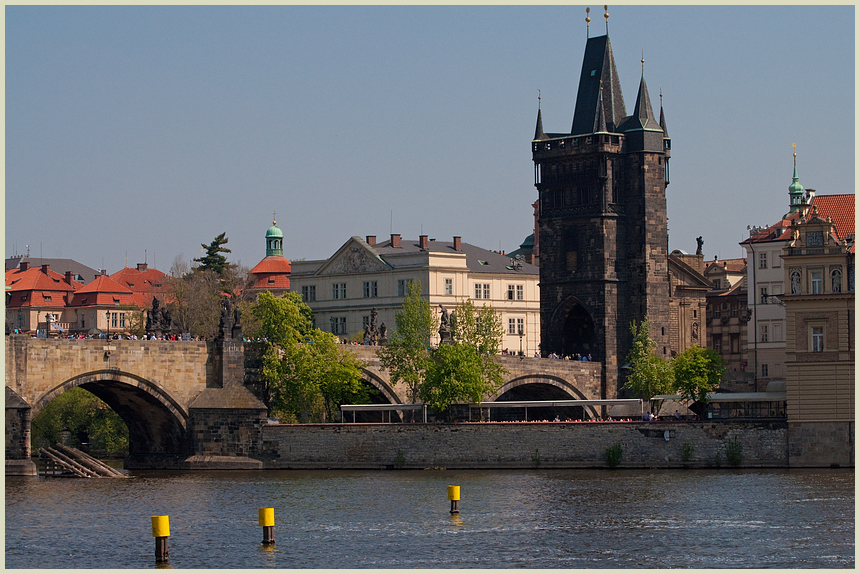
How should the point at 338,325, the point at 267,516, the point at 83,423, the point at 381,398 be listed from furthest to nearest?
1. the point at 338,325
2. the point at 83,423
3. the point at 381,398
4. the point at 267,516

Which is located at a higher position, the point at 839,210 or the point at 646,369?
the point at 839,210

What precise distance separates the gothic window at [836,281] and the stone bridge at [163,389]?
25.7m

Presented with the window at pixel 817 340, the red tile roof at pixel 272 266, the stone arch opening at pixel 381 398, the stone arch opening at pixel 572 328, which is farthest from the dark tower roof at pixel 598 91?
the red tile roof at pixel 272 266

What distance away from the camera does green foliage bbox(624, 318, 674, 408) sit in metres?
98.5

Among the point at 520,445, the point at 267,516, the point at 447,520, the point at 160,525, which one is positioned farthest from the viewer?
the point at 520,445

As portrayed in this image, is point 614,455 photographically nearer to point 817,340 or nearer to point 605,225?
point 817,340

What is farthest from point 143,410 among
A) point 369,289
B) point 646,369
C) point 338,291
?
point 338,291

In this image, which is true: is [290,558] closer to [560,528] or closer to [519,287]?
[560,528]

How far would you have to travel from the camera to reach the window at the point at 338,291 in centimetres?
12369

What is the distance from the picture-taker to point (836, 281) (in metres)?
74.9

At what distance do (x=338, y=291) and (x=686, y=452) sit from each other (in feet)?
166

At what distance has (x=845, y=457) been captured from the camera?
74.4 meters

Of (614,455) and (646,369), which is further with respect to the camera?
(646,369)

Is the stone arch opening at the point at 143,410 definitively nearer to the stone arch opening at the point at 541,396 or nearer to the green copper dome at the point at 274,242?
the stone arch opening at the point at 541,396
